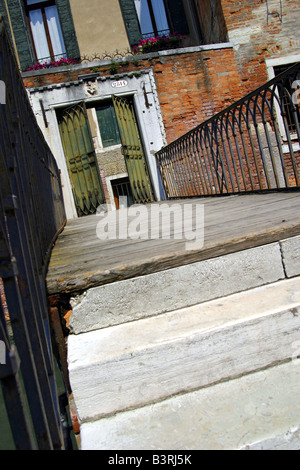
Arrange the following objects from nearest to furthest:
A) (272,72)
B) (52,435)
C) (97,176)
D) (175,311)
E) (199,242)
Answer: (52,435)
(175,311)
(199,242)
(97,176)
(272,72)

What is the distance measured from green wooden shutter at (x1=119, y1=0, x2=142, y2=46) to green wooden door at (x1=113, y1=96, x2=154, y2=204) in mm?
3626

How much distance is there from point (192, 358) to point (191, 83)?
9.18 m

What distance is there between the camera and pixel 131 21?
11617mm

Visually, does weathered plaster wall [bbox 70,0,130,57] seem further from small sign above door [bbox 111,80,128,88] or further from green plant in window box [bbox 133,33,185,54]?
small sign above door [bbox 111,80,128,88]

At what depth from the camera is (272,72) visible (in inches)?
Result: 380

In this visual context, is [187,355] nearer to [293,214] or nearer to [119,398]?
[119,398]

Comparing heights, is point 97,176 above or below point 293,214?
above

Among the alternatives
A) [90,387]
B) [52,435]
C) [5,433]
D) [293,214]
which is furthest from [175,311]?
[5,433]

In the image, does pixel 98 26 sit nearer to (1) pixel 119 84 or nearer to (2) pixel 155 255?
(1) pixel 119 84

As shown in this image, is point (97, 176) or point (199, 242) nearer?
point (199, 242)

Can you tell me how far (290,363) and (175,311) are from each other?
1.80ft

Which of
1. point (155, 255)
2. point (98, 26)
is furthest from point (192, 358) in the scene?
point (98, 26)

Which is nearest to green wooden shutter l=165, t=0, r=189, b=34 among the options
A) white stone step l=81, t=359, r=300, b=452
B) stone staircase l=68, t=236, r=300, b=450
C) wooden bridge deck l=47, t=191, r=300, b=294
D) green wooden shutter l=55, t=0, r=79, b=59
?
green wooden shutter l=55, t=0, r=79, b=59

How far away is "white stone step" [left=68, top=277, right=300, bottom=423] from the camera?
1370 millimetres
